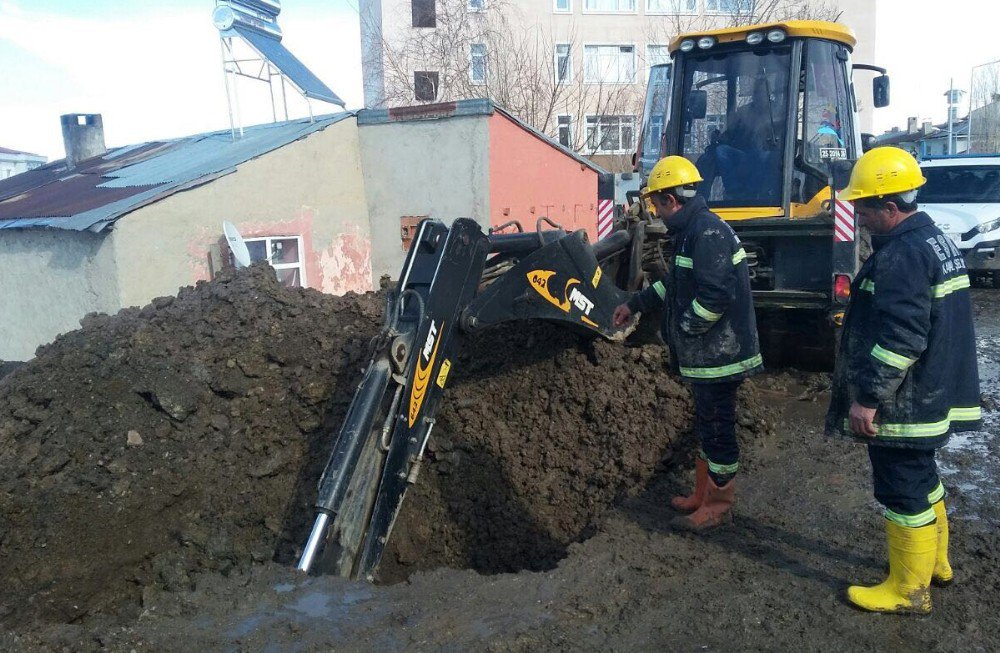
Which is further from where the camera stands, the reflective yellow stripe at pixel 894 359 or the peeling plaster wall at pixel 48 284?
the peeling plaster wall at pixel 48 284

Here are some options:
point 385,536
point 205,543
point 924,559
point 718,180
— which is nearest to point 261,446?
point 205,543

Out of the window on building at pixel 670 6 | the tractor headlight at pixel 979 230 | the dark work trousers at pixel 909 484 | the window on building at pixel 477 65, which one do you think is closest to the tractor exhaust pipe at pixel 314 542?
the dark work trousers at pixel 909 484

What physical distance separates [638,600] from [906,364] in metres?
1.44

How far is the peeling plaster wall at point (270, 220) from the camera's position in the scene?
9570 mm

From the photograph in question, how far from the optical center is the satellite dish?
30.5ft

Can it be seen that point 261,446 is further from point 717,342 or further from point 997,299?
point 997,299

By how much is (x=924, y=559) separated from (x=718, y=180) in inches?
175

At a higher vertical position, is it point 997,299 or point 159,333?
point 159,333

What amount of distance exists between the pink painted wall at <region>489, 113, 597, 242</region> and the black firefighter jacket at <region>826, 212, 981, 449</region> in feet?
31.2

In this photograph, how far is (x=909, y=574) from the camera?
324 centimetres

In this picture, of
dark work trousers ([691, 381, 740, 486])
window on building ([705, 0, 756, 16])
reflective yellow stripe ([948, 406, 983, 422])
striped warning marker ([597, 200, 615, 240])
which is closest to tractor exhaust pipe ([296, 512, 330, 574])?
dark work trousers ([691, 381, 740, 486])

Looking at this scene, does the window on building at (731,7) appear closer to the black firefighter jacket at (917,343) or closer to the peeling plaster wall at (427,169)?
the peeling plaster wall at (427,169)

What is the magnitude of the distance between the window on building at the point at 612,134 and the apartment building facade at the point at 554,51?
0.04 metres

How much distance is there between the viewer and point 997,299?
11492 millimetres
